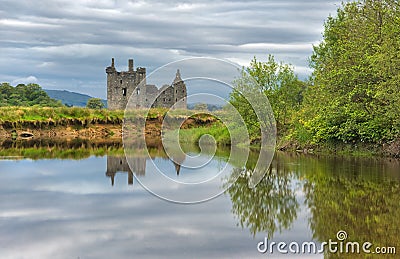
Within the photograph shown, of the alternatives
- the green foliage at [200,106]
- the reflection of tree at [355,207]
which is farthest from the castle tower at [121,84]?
the reflection of tree at [355,207]

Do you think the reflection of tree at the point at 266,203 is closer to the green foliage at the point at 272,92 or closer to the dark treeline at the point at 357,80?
the dark treeline at the point at 357,80

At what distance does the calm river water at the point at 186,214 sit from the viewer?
10398mm

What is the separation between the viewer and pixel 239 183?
64.2 feet

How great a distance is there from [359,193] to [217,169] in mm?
8438

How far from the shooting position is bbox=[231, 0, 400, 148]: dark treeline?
2742cm

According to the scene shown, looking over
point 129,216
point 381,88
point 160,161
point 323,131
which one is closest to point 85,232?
point 129,216

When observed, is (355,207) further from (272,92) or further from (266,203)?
(272,92)

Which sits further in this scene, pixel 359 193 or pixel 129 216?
pixel 359 193

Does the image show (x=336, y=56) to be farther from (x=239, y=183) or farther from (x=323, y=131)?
(x=239, y=183)

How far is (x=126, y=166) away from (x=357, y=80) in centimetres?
1233

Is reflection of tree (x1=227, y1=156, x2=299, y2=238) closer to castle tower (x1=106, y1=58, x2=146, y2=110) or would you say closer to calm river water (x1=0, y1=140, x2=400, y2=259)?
calm river water (x1=0, y1=140, x2=400, y2=259)

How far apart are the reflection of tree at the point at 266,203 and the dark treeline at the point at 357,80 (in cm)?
904

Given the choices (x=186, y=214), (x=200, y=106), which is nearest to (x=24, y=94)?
(x=200, y=106)

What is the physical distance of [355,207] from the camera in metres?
14.2
